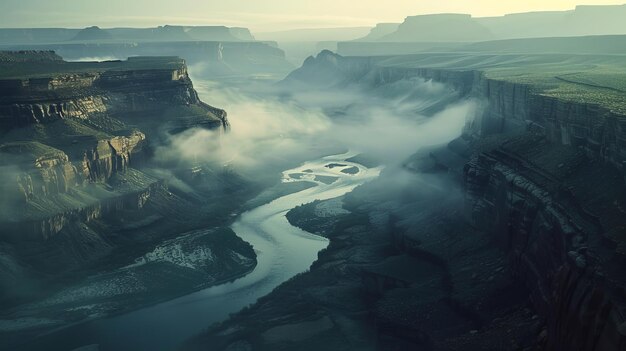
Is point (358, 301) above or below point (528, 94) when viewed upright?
below

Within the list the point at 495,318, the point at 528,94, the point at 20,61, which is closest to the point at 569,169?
the point at 495,318

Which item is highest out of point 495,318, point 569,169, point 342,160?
point 569,169

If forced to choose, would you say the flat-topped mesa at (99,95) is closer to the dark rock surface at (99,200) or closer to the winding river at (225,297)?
the dark rock surface at (99,200)

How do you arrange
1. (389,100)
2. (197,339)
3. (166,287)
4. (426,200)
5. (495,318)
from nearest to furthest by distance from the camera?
1. (495,318)
2. (197,339)
3. (166,287)
4. (426,200)
5. (389,100)

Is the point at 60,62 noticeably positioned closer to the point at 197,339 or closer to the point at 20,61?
the point at 20,61

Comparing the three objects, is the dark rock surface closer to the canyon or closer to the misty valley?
the misty valley

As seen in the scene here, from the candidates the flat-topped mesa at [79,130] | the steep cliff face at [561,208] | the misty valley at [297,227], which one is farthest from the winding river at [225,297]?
the steep cliff face at [561,208]

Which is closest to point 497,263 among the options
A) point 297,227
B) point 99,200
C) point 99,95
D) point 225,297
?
point 225,297
